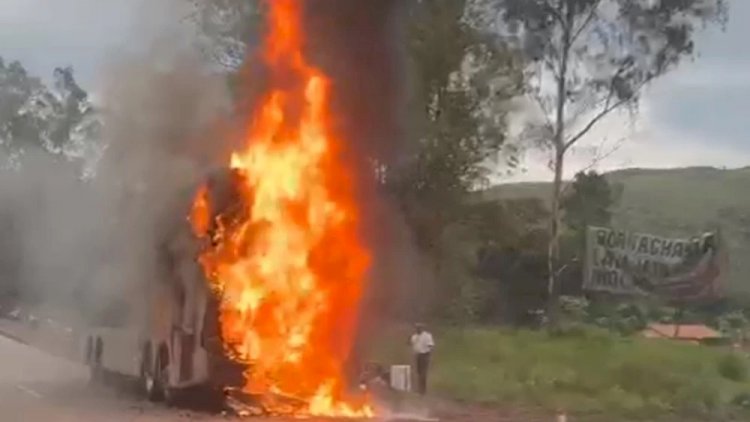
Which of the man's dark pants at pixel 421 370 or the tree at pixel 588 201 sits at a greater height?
the tree at pixel 588 201

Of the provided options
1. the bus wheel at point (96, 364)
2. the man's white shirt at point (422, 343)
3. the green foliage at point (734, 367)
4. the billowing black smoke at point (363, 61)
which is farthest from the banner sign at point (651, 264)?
the bus wheel at point (96, 364)

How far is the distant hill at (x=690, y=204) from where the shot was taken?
3371 inches

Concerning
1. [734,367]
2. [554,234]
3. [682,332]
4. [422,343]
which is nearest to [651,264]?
[682,332]

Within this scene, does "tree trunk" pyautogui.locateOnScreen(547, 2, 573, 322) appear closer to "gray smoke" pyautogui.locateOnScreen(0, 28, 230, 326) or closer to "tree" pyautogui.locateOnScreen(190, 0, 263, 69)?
"tree" pyautogui.locateOnScreen(190, 0, 263, 69)

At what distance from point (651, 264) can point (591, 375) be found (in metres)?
15.7

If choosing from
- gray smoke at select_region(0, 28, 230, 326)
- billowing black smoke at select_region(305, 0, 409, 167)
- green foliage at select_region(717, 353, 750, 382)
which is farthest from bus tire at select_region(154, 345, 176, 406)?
green foliage at select_region(717, 353, 750, 382)

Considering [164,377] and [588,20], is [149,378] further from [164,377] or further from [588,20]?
[588,20]

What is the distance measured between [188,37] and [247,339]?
7284 millimetres

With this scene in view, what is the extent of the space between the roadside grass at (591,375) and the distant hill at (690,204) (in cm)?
3537

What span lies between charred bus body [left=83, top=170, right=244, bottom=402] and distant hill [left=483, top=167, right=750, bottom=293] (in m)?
49.0

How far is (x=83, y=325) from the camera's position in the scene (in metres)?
27.1

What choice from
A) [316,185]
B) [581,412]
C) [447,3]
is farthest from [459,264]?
[316,185]

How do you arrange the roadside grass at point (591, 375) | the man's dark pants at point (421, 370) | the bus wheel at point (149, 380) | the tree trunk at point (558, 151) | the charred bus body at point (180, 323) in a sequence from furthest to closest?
the tree trunk at point (558, 151) → the man's dark pants at point (421, 370) → the roadside grass at point (591, 375) → the bus wheel at point (149, 380) → the charred bus body at point (180, 323)

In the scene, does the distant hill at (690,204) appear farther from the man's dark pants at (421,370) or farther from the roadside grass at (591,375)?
the man's dark pants at (421,370)
